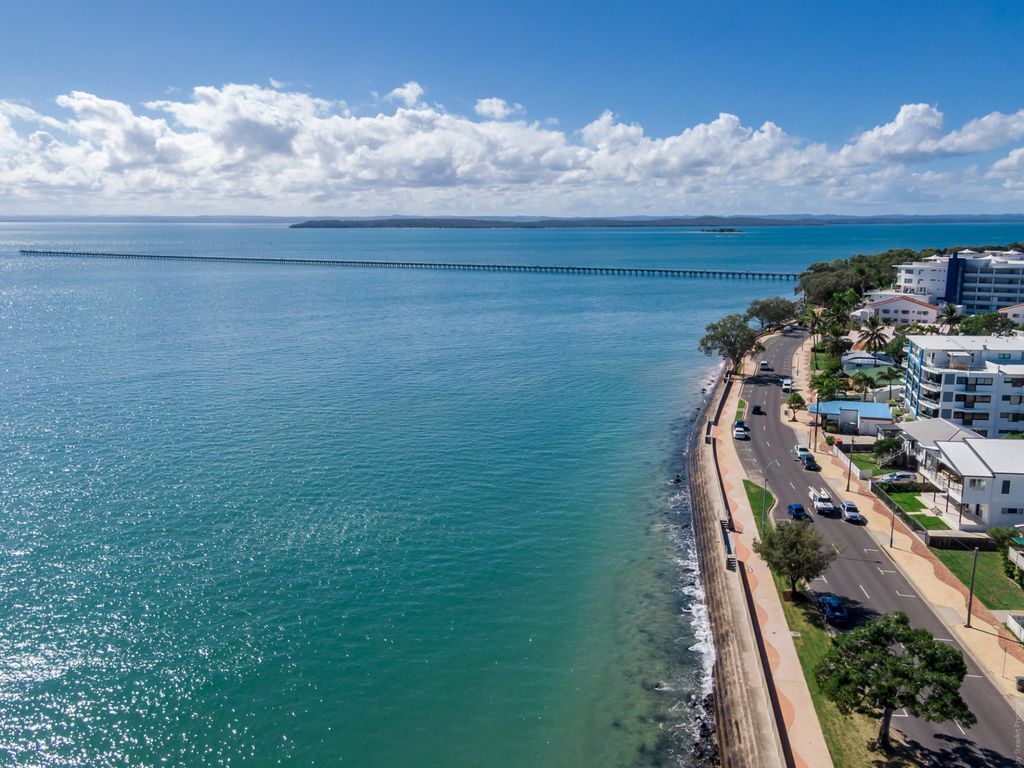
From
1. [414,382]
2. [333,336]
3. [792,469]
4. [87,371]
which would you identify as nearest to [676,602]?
[792,469]

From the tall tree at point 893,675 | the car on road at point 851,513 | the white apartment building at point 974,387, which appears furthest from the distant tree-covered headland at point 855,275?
the tall tree at point 893,675

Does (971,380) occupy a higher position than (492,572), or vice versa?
(971,380)

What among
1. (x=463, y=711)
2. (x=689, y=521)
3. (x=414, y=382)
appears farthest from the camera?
(x=414, y=382)

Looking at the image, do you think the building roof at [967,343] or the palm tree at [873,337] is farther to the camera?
the palm tree at [873,337]

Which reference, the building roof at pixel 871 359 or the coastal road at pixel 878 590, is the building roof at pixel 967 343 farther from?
the building roof at pixel 871 359

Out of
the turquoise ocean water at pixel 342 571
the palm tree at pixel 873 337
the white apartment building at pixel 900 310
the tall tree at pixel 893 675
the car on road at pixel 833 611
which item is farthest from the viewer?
the white apartment building at pixel 900 310

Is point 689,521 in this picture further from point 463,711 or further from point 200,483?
point 200,483

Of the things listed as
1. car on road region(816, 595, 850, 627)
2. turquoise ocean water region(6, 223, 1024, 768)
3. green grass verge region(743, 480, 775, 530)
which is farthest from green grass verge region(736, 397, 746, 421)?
car on road region(816, 595, 850, 627)
